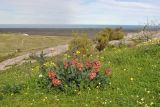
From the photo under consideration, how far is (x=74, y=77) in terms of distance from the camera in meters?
11.2

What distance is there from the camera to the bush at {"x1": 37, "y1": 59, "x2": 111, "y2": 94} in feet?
36.4

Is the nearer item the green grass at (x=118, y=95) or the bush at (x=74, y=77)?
the green grass at (x=118, y=95)

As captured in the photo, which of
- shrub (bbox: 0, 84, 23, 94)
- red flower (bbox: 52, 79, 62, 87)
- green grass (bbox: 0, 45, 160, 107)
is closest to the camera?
green grass (bbox: 0, 45, 160, 107)

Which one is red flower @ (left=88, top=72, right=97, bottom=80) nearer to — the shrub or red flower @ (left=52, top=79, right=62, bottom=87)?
red flower @ (left=52, top=79, right=62, bottom=87)

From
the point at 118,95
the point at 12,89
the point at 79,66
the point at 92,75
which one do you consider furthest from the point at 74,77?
the point at 12,89

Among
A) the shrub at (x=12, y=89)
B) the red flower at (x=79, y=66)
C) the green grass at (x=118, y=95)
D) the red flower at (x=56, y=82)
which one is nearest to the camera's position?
the green grass at (x=118, y=95)

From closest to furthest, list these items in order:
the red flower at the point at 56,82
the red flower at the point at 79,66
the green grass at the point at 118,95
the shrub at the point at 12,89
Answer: the green grass at the point at 118,95
the red flower at the point at 56,82
the red flower at the point at 79,66
the shrub at the point at 12,89

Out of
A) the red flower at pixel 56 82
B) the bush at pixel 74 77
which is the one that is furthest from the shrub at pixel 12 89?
the red flower at pixel 56 82

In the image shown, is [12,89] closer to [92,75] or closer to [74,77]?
[74,77]

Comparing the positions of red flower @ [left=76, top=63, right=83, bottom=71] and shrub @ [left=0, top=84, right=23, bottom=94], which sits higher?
red flower @ [left=76, top=63, right=83, bottom=71]

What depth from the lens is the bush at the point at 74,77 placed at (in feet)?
36.4

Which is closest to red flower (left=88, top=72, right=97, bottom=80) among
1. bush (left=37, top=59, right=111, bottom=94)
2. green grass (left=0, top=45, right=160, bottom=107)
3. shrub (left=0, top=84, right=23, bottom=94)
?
bush (left=37, top=59, right=111, bottom=94)

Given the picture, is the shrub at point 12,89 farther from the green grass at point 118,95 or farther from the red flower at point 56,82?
the red flower at point 56,82

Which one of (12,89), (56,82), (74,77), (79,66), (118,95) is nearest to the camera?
(118,95)
